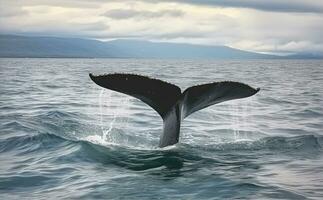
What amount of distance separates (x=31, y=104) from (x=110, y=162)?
378 inches

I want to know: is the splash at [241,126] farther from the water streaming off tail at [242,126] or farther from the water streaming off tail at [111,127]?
the water streaming off tail at [111,127]

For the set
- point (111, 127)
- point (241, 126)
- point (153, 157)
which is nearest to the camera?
point (153, 157)

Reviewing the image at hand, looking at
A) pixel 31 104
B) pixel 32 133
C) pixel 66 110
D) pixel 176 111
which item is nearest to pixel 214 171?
pixel 176 111

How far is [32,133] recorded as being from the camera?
10773mm

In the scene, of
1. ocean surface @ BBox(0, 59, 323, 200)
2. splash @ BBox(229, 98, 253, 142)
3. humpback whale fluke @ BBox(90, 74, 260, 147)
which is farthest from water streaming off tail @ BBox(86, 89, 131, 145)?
splash @ BBox(229, 98, 253, 142)

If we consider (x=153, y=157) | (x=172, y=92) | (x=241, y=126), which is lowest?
(x=241, y=126)

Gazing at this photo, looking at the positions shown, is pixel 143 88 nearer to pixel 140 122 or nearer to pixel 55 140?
pixel 55 140

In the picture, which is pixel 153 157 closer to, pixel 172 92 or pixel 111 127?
pixel 172 92

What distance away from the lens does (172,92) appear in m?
7.03

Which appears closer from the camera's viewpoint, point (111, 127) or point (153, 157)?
point (153, 157)

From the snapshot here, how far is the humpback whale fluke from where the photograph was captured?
6.64m

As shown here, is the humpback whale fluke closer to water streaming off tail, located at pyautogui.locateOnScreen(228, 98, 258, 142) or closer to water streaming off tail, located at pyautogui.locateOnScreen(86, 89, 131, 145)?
water streaming off tail, located at pyautogui.locateOnScreen(86, 89, 131, 145)

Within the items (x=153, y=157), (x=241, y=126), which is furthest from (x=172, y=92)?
(x=241, y=126)

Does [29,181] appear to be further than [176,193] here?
Yes
